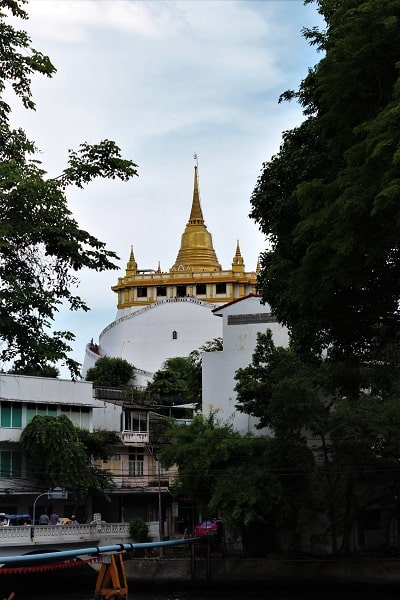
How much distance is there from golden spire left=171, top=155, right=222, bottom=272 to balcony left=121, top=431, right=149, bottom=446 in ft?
142

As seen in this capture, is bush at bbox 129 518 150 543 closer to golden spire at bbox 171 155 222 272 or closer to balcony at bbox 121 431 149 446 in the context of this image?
balcony at bbox 121 431 149 446

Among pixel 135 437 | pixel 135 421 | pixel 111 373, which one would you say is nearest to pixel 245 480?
pixel 135 437

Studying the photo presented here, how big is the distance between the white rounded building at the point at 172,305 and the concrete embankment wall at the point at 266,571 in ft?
146

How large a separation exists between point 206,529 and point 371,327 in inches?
774

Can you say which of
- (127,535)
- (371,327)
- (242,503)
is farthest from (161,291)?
(371,327)

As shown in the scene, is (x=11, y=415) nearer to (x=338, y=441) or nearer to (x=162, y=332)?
(x=338, y=441)

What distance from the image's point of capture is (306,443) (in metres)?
34.0

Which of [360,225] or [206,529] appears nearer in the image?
[360,225]

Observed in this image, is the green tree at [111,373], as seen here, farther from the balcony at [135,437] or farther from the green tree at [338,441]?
the green tree at [338,441]

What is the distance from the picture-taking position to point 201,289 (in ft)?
287

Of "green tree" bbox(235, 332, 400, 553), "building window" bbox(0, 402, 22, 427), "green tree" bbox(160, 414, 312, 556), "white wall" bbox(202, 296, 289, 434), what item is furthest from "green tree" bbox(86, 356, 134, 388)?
"green tree" bbox(235, 332, 400, 553)

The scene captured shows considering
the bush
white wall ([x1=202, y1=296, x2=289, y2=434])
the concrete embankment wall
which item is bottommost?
the concrete embankment wall

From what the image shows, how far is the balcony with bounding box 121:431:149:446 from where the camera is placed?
45.7 m

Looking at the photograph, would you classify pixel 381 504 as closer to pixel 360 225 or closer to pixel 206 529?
pixel 206 529
